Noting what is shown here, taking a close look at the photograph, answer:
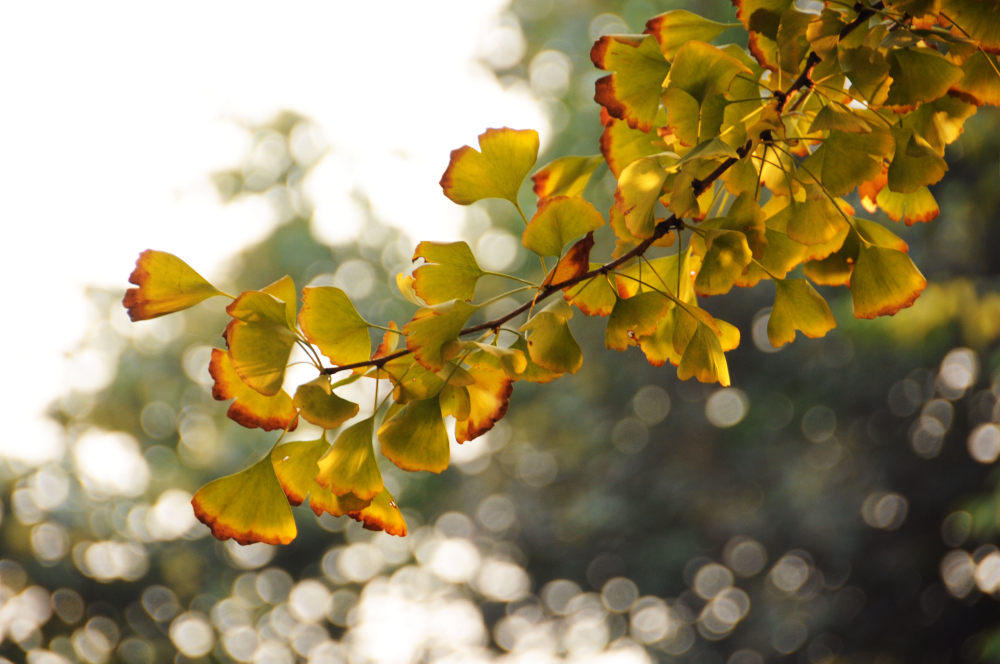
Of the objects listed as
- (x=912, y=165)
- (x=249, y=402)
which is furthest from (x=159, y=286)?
(x=912, y=165)

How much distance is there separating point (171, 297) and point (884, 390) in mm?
4718

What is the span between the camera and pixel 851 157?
0.38 meters

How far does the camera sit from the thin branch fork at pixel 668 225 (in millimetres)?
360

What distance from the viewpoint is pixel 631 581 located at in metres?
5.42

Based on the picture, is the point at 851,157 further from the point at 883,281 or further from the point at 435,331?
the point at 435,331

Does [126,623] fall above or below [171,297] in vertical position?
below

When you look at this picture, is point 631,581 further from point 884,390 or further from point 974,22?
point 974,22

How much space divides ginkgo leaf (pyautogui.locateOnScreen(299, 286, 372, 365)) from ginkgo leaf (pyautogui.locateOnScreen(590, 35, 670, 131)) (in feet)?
0.60

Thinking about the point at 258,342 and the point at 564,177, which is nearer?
the point at 258,342

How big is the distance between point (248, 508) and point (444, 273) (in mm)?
171

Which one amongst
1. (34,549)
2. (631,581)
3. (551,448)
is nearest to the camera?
(631,581)

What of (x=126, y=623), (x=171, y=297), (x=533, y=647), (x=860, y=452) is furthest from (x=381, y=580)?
(x=171, y=297)

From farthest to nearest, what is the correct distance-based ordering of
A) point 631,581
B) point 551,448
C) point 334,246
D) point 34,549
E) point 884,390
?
point 34,549 < point 334,246 < point 551,448 < point 631,581 < point 884,390

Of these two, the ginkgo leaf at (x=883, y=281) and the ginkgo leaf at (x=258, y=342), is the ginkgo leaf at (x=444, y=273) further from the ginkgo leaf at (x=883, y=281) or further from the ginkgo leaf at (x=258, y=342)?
the ginkgo leaf at (x=883, y=281)
